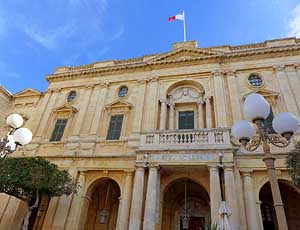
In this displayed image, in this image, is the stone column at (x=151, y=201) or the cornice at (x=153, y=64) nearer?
the stone column at (x=151, y=201)

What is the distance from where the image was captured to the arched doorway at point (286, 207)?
12141 mm

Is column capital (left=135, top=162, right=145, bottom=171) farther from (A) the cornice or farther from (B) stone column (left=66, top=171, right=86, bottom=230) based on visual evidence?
(A) the cornice

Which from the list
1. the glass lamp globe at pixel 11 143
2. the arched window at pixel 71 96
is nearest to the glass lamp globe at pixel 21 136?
the glass lamp globe at pixel 11 143

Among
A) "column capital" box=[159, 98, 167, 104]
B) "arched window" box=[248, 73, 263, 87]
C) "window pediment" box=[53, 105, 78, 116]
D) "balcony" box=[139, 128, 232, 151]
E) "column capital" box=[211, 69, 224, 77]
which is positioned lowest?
"balcony" box=[139, 128, 232, 151]

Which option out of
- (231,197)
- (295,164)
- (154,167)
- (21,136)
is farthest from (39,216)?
(295,164)

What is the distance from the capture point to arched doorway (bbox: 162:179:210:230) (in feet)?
43.4

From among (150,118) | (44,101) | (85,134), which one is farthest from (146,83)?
(44,101)

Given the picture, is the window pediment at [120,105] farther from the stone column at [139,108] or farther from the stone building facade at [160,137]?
the stone column at [139,108]

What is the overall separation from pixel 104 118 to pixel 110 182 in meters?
4.40

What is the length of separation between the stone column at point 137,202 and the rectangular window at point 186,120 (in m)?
4.53

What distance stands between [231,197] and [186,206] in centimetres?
444

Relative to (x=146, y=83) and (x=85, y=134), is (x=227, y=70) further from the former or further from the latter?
(x=85, y=134)

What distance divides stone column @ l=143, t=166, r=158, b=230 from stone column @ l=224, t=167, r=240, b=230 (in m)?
3.30

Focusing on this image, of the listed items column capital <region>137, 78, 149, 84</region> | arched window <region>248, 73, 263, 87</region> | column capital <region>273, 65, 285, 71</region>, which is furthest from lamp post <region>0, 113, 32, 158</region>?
column capital <region>273, 65, 285, 71</region>
